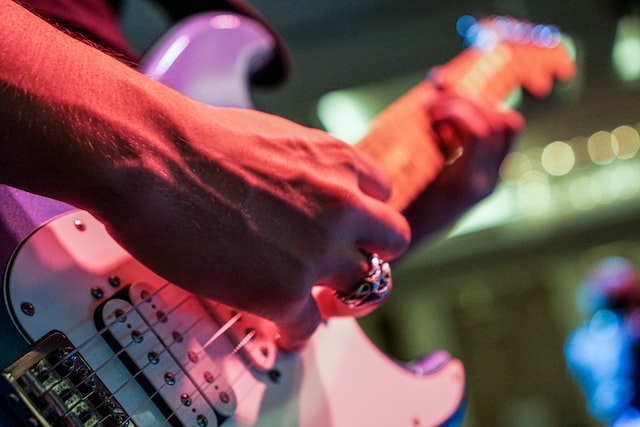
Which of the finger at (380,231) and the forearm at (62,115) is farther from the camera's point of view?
the finger at (380,231)

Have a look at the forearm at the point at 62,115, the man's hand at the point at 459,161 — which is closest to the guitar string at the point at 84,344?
the forearm at the point at 62,115

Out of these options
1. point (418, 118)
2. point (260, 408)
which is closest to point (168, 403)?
point (260, 408)

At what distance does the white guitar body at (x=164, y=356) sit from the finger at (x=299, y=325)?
1.0 inches

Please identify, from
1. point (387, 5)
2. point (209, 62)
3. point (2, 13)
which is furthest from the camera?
point (387, 5)

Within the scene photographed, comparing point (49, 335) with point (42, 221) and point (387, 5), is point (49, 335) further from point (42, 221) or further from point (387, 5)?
point (387, 5)

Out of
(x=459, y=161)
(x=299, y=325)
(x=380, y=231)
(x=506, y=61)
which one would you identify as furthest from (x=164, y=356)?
(x=506, y=61)

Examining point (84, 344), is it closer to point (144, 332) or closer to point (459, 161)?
point (144, 332)

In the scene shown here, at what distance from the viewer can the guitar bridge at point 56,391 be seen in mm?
498

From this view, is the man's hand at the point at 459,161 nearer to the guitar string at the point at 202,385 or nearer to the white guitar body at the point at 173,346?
the white guitar body at the point at 173,346

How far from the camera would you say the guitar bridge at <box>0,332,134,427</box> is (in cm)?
50

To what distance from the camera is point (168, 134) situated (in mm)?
543

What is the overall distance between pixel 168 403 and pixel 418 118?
768 mm

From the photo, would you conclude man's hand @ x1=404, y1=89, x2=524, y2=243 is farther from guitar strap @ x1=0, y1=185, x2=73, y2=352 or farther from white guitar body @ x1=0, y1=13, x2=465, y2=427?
guitar strap @ x1=0, y1=185, x2=73, y2=352

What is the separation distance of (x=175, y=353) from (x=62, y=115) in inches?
9.9
